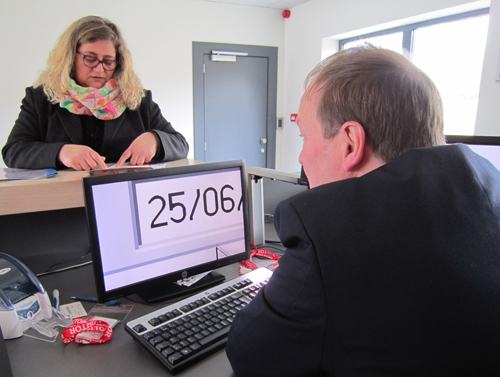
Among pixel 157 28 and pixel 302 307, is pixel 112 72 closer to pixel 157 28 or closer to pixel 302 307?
pixel 302 307

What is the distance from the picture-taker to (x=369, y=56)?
642mm

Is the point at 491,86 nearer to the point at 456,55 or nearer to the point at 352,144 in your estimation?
the point at 456,55

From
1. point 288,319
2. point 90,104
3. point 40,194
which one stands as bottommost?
point 288,319

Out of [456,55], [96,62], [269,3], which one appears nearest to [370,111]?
[96,62]

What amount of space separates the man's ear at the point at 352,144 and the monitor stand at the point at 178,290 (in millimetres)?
578

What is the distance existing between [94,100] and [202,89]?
9.81 feet

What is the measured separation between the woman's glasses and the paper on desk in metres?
0.47

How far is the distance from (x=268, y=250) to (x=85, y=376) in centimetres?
79

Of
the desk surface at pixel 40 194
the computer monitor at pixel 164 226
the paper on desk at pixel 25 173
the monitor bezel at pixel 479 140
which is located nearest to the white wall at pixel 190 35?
the monitor bezel at pixel 479 140

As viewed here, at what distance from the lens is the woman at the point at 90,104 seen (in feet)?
4.20

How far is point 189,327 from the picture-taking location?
77 cm

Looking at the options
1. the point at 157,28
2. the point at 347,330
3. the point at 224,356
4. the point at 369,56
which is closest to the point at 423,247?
the point at 347,330

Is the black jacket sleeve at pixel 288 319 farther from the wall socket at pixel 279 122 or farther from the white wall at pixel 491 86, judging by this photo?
the wall socket at pixel 279 122

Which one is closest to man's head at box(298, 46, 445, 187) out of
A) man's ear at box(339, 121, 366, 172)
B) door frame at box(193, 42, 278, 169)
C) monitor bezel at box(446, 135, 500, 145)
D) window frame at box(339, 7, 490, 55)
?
man's ear at box(339, 121, 366, 172)
